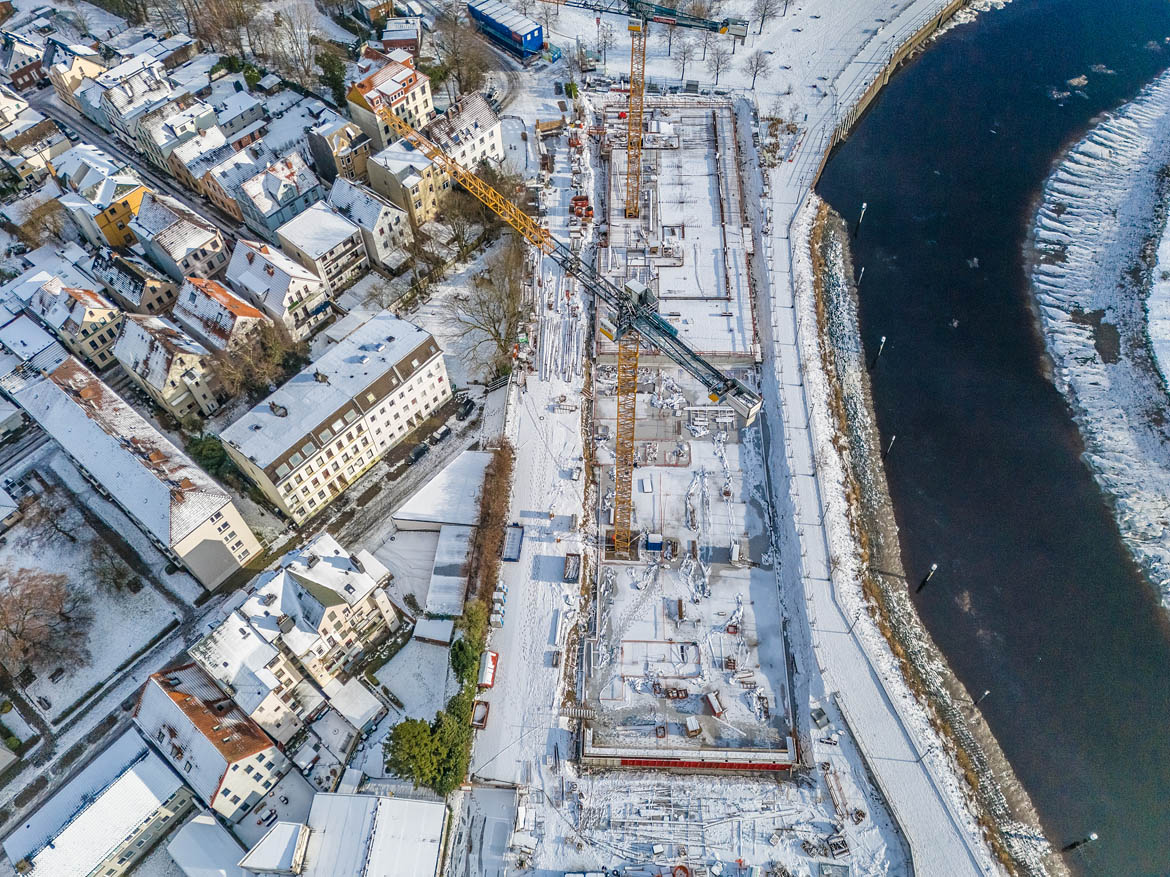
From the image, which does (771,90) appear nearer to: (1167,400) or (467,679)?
(1167,400)

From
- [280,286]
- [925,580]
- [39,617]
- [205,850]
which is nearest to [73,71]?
[280,286]

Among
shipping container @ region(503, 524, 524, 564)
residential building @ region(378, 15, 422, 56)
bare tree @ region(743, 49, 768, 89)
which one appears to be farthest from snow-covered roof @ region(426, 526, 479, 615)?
bare tree @ region(743, 49, 768, 89)

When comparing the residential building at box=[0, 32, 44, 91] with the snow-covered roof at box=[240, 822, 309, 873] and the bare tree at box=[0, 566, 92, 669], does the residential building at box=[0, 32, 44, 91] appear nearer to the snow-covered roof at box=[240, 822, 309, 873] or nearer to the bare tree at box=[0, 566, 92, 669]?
the bare tree at box=[0, 566, 92, 669]

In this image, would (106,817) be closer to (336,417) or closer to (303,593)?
(303,593)

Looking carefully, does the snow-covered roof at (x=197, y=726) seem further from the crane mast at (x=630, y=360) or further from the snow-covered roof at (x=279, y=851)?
the crane mast at (x=630, y=360)

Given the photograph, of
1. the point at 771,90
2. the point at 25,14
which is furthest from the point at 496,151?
the point at 25,14

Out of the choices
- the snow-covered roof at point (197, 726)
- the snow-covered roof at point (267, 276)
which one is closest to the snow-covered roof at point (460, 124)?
the snow-covered roof at point (267, 276)
